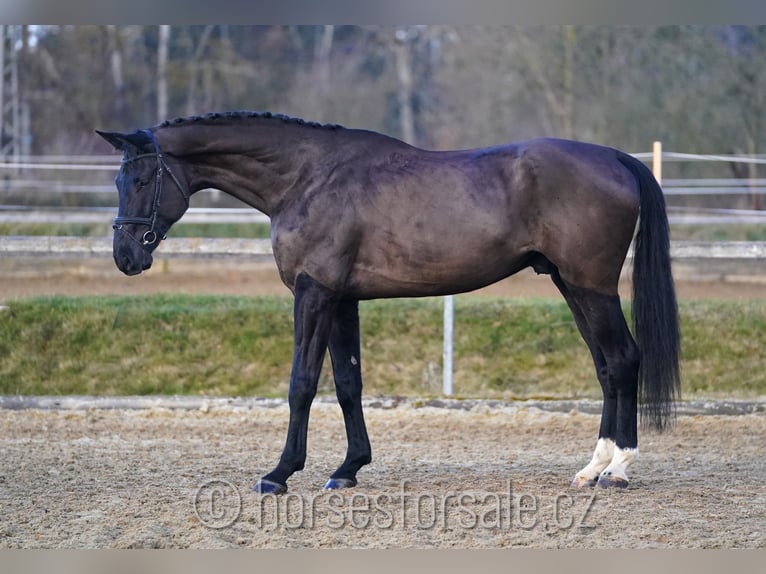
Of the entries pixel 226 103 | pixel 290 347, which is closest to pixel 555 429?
pixel 290 347

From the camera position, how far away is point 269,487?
17.1 ft

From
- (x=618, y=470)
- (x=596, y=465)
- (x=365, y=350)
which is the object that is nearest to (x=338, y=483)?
(x=596, y=465)

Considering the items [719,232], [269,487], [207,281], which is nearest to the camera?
[269,487]

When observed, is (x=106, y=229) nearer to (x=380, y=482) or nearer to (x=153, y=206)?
(x=153, y=206)

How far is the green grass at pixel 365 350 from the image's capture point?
878 centimetres

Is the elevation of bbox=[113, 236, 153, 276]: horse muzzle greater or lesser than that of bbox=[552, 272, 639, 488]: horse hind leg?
greater

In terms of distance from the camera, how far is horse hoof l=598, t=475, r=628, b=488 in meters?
5.34

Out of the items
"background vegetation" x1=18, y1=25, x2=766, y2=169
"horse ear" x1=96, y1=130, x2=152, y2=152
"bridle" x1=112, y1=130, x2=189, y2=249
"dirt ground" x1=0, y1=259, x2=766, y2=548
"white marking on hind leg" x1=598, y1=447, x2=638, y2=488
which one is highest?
"background vegetation" x1=18, y1=25, x2=766, y2=169

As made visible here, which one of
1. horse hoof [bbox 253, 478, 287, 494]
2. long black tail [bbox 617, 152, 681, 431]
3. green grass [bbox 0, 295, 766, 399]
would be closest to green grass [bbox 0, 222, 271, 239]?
green grass [bbox 0, 295, 766, 399]

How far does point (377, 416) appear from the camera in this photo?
7.97 metres

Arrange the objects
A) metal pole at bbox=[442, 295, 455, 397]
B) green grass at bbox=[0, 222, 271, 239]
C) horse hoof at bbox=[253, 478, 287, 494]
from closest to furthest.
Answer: horse hoof at bbox=[253, 478, 287, 494]
metal pole at bbox=[442, 295, 455, 397]
green grass at bbox=[0, 222, 271, 239]

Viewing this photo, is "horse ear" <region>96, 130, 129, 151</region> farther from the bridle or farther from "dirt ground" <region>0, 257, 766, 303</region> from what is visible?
"dirt ground" <region>0, 257, 766, 303</region>

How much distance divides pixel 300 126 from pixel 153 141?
2.75 ft

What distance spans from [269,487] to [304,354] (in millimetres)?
736
